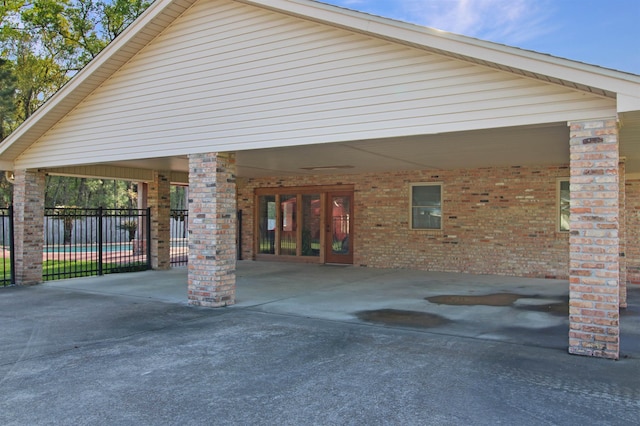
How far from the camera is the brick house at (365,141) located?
5219 mm

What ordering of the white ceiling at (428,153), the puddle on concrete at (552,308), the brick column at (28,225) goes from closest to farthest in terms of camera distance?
the white ceiling at (428,153) < the puddle on concrete at (552,308) < the brick column at (28,225)

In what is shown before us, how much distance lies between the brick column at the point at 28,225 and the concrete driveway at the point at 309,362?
1678 mm

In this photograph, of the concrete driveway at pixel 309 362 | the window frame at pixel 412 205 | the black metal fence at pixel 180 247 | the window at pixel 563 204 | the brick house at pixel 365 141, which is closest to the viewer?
the concrete driveway at pixel 309 362

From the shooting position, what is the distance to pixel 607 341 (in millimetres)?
5105

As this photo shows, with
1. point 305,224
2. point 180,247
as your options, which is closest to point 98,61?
point 305,224

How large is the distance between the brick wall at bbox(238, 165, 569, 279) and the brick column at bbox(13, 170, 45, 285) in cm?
735

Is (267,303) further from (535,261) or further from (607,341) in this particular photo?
(535,261)

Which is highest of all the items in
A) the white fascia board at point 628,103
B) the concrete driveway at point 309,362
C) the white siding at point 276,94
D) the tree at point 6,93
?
the tree at point 6,93

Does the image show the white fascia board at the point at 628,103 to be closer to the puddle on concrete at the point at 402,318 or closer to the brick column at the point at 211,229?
the puddle on concrete at the point at 402,318

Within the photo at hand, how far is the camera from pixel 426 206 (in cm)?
1292

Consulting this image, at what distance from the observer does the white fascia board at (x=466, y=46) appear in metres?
4.82

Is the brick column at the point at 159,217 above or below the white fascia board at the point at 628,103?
below

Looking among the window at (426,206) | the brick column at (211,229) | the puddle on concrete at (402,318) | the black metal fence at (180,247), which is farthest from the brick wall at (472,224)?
the brick column at (211,229)

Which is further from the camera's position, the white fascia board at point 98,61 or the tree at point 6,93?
the tree at point 6,93
